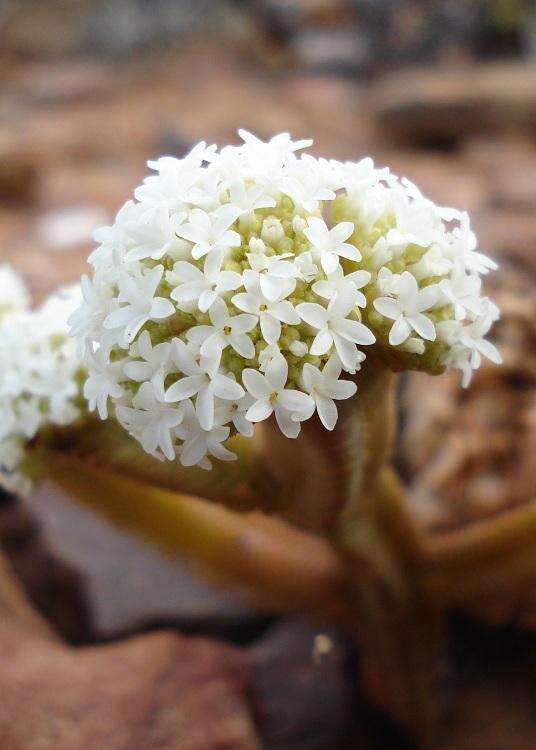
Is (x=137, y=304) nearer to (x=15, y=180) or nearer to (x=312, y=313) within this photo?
(x=312, y=313)

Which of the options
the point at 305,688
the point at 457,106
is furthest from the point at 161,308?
the point at 457,106

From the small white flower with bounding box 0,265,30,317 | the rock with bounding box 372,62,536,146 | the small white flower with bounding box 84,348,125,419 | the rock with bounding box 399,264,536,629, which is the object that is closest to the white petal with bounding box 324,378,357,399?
the small white flower with bounding box 84,348,125,419

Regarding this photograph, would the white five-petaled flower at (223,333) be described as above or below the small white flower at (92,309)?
above

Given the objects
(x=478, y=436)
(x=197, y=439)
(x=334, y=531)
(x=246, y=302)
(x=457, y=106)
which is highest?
(x=246, y=302)

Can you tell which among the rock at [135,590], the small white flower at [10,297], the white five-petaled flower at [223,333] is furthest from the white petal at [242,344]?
the rock at [135,590]

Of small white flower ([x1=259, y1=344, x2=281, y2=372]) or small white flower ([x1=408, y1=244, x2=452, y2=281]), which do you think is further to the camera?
small white flower ([x1=408, y1=244, x2=452, y2=281])

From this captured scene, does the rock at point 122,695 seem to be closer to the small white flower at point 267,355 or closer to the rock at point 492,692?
the rock at point 492,692

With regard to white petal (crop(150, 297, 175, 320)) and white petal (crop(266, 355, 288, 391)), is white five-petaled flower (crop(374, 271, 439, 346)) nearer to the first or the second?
white petal (crop(266, 355, 288, 391))
